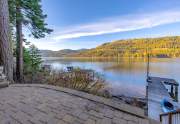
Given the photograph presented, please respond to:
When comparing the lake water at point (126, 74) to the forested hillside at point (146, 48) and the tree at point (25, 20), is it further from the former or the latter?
the forested hillside at point (146, 48)

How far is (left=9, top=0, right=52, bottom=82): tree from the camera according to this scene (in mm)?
9406

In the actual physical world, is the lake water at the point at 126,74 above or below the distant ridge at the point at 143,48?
below

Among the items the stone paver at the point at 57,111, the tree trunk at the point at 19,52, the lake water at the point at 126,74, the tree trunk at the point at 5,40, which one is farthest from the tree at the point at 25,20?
the stone paver at the point at 57,111

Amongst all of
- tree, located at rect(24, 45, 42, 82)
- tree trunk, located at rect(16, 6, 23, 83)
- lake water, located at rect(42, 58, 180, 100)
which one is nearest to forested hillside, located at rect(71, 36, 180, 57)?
lake water, located at rect(42, 58, 180, 100)

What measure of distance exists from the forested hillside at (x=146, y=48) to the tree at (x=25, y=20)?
111 ft

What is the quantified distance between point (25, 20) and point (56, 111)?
8089 millimetres

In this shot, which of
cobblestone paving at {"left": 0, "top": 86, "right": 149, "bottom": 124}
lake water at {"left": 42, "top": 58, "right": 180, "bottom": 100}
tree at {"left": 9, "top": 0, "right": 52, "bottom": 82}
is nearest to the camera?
cobblestone paving at {"left": 0, "top": 86, "right": 149, "bottom": 124}

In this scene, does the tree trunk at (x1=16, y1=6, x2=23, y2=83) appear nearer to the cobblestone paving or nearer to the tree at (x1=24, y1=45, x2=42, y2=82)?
the tree at (x1=24, y1=45, x2=42, y2=82)

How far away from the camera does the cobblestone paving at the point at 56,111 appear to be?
2992 mm

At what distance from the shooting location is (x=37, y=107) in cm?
363

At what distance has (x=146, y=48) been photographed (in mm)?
46875

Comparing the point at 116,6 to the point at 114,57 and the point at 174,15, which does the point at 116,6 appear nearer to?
the point at 174,15

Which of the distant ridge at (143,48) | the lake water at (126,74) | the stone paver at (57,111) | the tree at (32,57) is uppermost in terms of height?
the distant ridge at (143,48)

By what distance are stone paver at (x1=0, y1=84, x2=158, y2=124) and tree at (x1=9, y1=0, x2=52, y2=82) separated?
5.97m
